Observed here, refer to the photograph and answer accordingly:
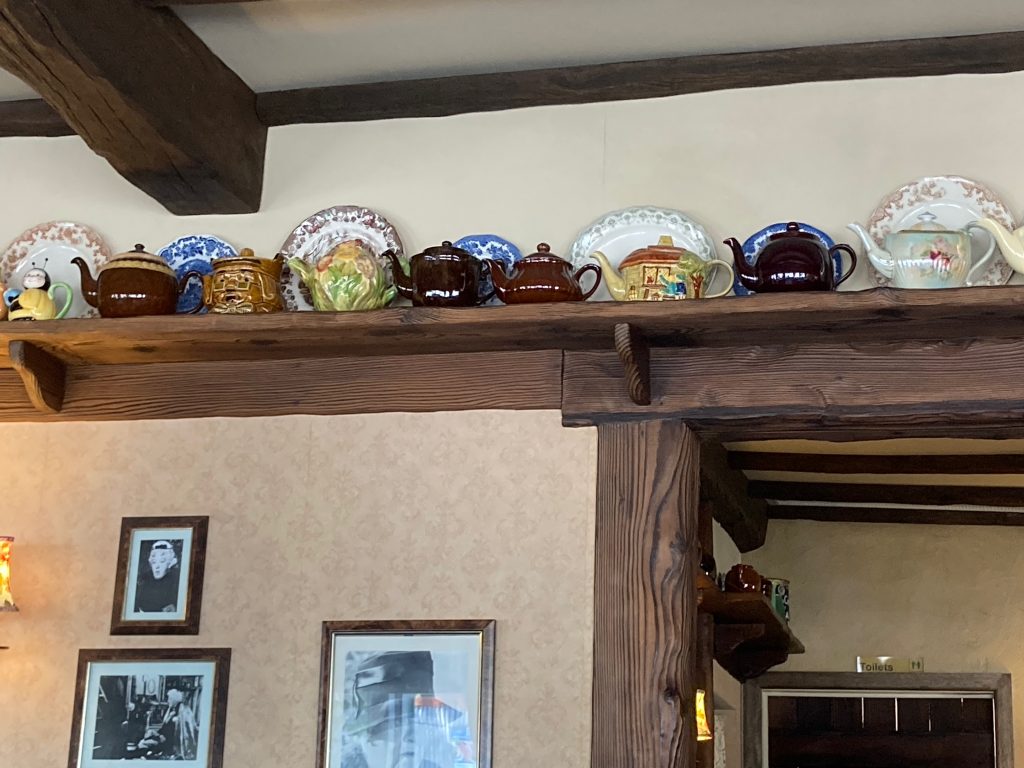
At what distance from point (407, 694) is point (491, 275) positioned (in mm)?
826

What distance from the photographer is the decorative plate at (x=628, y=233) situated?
256cm

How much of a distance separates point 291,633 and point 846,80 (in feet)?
5.19

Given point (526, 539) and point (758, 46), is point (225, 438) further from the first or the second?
point (758, 46)

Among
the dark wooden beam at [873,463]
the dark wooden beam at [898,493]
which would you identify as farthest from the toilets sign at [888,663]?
the dark wooden beam at [873,463]

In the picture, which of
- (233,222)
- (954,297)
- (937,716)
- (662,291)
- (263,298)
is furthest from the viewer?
(937,716)

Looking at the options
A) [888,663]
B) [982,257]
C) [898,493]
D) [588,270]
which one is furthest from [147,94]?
[888,663]

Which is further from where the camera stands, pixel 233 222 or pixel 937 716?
pixel 937 716

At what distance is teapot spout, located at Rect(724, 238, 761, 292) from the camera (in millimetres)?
2371

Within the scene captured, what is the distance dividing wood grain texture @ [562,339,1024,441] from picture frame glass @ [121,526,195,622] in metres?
0.84

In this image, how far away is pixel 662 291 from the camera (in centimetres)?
241

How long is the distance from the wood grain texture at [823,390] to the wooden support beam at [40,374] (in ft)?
3.61

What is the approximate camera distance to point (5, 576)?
263 centimetres

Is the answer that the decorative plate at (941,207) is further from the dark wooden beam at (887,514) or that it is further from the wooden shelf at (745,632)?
the dark wooden beam at (887,514)

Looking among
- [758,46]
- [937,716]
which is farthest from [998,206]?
[937,716]
